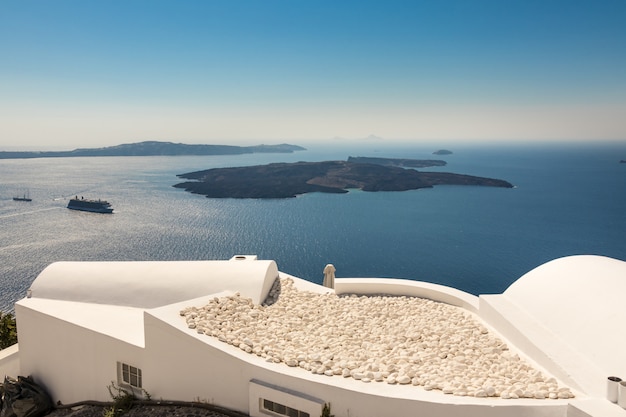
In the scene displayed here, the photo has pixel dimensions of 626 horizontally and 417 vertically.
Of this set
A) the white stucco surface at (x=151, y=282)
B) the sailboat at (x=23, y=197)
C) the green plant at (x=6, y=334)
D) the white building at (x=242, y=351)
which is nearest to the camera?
the white building at (x=242, y=351)

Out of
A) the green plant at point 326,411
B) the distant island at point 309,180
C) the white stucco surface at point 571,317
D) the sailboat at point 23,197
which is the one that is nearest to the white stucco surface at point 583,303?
the white stucco surface at point 571,317

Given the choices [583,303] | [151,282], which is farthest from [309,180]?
[583,303]

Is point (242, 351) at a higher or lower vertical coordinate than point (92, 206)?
higher

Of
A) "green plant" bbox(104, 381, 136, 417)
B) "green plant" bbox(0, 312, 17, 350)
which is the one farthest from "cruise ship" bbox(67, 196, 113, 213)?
"green plant" bbox(104, 381, 136, 417)

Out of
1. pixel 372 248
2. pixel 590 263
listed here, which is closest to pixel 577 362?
pixel 590 263

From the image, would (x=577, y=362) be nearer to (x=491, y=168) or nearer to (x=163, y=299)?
(x=163, y=299)

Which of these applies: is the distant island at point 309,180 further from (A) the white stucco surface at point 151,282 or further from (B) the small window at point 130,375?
(B) the small window at point 130,375

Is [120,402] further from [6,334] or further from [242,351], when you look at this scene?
[6,334]
